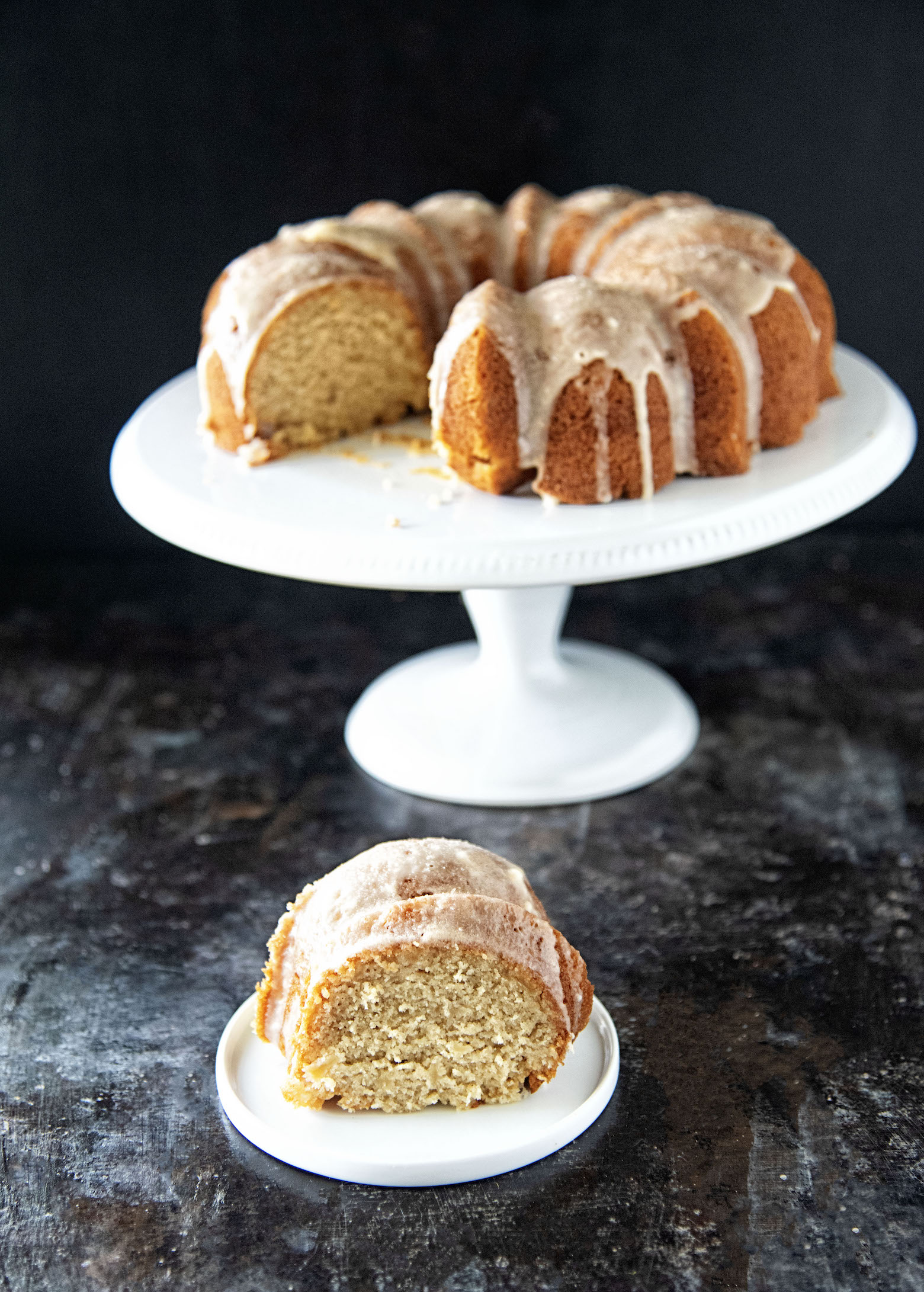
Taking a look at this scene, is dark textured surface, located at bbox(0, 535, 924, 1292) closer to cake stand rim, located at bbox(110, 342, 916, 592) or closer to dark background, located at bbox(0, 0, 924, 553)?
cake stand rim, located at bbox(110, 342, 916, 592)

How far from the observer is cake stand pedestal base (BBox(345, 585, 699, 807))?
246 centimetres

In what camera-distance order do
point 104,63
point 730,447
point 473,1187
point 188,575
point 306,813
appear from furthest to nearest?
point 188,575
point 104,63
point 306,813
point 730,447
point 473,1187

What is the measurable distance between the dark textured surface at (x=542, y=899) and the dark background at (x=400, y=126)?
0.68 metres

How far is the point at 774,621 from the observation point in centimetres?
309

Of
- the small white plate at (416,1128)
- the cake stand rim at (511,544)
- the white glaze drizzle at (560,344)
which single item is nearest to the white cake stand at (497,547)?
the cake stand rim at (511,544)

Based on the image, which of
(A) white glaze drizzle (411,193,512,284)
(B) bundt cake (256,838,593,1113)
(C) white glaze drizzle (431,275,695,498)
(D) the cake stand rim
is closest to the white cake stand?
(D) the cake stand rim

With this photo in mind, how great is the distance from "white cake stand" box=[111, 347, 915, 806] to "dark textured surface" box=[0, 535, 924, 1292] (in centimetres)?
9

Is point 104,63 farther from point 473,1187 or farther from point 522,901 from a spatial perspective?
point 473,1187

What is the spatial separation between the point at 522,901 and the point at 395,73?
2018mm

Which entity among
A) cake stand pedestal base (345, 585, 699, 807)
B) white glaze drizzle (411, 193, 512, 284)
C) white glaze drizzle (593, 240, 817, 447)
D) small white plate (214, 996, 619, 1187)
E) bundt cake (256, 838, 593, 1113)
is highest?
white glaze drizzle (593, 240, 817, 447)

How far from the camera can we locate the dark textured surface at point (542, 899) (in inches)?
62.3

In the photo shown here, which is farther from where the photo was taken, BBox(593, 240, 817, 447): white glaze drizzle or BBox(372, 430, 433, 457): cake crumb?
BBox(372, 430, 433, 457): cake crumb

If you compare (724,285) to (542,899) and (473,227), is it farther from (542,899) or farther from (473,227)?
(542,899)

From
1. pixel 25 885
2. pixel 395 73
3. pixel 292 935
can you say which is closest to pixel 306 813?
pixel 25 885
